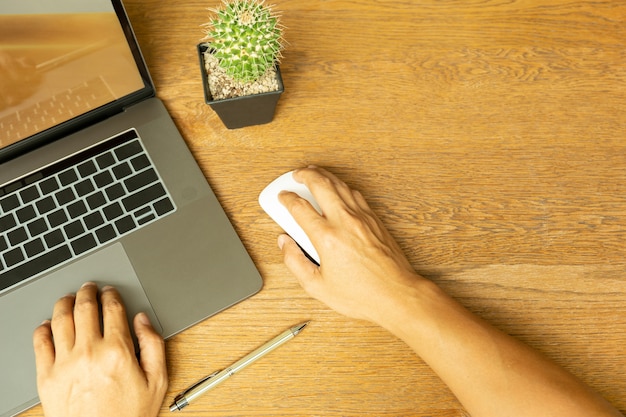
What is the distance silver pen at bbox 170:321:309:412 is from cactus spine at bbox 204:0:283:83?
0.34 metres

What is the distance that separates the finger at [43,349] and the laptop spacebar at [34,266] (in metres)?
0.07

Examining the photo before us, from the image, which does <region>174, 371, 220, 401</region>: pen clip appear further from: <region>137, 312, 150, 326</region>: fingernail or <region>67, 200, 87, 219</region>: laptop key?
<region>67, 200, 87, 219</region>: laptop key

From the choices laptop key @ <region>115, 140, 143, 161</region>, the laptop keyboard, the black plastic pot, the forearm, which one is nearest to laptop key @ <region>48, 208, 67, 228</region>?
the laptop keyboard

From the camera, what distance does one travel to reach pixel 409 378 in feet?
1.92

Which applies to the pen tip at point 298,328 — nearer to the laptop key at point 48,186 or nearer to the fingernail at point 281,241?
the fingernail at point 281,241

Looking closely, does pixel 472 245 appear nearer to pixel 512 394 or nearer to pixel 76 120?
pixel 512 394

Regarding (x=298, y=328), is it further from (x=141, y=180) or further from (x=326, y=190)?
(x=141, y=180)

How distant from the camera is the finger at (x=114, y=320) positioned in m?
0.55

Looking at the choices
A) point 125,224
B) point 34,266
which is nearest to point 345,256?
point 125,224

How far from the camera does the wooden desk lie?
0.58 metres

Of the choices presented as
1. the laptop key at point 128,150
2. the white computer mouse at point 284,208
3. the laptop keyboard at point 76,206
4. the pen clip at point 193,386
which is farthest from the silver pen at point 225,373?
the laptop key at point 128,150

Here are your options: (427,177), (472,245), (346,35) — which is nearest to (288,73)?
(346,35)

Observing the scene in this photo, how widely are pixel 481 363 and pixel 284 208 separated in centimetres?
32

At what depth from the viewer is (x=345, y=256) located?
60cm
